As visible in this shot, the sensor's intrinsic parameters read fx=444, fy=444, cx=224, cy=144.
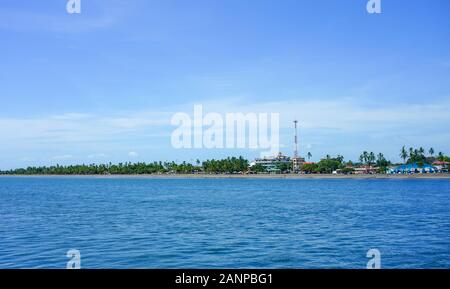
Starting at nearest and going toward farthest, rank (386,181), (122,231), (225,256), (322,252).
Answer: (225,256) → (322,252) → (122,231) → (386,181)

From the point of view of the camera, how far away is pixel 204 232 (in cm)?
1448

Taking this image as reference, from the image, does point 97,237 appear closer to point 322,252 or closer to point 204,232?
point 204,232

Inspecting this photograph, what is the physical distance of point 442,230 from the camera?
51.3 ft

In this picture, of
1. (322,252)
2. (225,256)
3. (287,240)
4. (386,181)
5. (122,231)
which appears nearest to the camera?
(225,256)

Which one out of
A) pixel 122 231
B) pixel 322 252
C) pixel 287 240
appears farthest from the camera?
pixel 122 231
